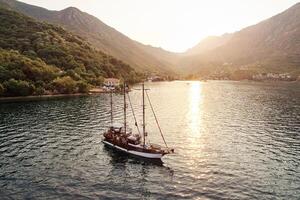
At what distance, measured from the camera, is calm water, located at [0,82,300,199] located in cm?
5406

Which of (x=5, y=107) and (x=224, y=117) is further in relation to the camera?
(x=5, y=107)

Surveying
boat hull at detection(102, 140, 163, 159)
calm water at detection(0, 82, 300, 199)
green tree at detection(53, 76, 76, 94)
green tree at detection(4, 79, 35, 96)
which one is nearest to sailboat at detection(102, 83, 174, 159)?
boat hull at detection(102, 140, 163, 159)

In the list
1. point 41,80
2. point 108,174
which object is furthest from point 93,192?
point 41,80

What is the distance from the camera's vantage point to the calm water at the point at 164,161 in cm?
5406

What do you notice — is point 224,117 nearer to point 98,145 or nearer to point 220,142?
point 220,142

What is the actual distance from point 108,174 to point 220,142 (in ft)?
116

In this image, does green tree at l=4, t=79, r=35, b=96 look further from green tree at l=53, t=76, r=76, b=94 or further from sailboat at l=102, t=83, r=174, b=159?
sailboat at l=102, t=83, r=174, b=159

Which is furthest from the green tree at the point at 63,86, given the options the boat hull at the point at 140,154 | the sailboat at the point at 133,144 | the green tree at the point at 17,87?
the boat hull at the point at 140,154

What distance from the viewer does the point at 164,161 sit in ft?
226

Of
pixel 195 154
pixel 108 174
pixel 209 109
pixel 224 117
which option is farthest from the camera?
pixel 209 109

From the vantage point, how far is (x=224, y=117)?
12319 centimetres

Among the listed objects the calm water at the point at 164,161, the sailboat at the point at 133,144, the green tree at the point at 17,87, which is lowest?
the calm water at the point at 164,161

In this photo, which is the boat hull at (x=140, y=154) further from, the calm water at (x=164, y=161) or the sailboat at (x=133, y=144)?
the calm water at (x=164, y=161)

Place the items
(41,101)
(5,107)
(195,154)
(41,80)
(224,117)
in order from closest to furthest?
(195,154), (224,117), (5,107), (41,101), (41,80)
